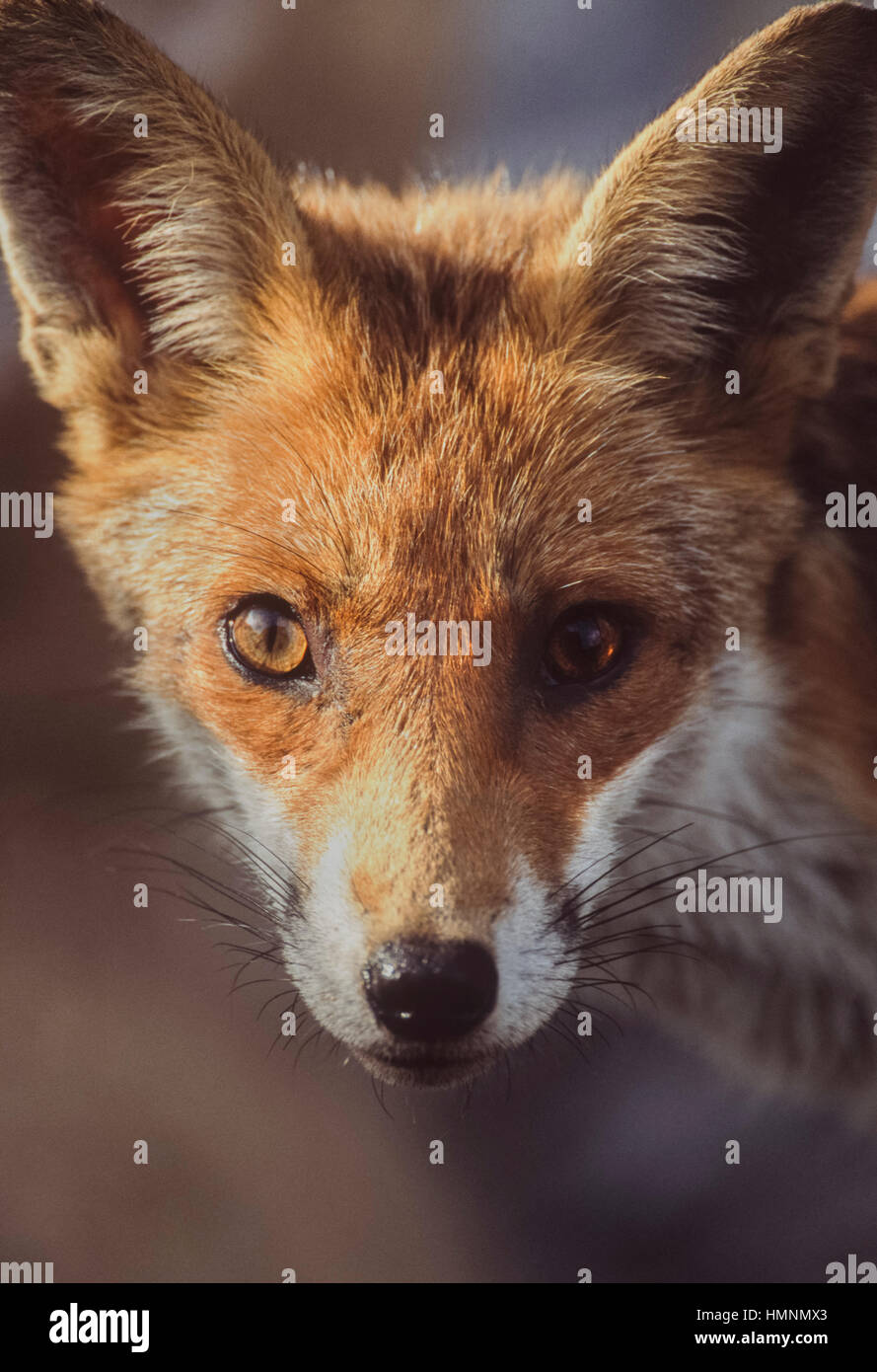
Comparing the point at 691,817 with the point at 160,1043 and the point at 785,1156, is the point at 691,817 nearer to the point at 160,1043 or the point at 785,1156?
the point at 785,1156

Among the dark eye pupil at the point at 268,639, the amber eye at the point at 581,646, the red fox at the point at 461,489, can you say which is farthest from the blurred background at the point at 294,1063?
the amber eye at the point at 581,646

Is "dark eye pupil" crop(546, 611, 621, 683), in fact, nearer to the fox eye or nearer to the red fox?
the red fox

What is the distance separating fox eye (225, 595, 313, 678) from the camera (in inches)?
54.6

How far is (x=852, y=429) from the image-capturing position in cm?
161

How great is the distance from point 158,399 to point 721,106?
A: 86 centimetres

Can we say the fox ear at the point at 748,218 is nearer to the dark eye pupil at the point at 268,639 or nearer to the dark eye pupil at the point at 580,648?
the dark eye pupil at the point at 580,648

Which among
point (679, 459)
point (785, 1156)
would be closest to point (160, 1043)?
point (785, 1156)

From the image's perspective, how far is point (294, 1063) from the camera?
175 centimetres

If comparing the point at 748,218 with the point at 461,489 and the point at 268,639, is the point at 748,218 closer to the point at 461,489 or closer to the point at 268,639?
the point at 461,489

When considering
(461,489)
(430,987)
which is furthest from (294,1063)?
(461,489)

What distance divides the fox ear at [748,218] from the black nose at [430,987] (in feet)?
2.89

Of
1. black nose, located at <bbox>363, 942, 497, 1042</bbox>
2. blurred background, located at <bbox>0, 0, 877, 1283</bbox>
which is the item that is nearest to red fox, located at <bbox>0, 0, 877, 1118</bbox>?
black nose, located at <bbox>363, 942, 497, 1042</bbox>

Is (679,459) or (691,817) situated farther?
(691,817)

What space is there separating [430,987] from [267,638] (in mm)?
526
